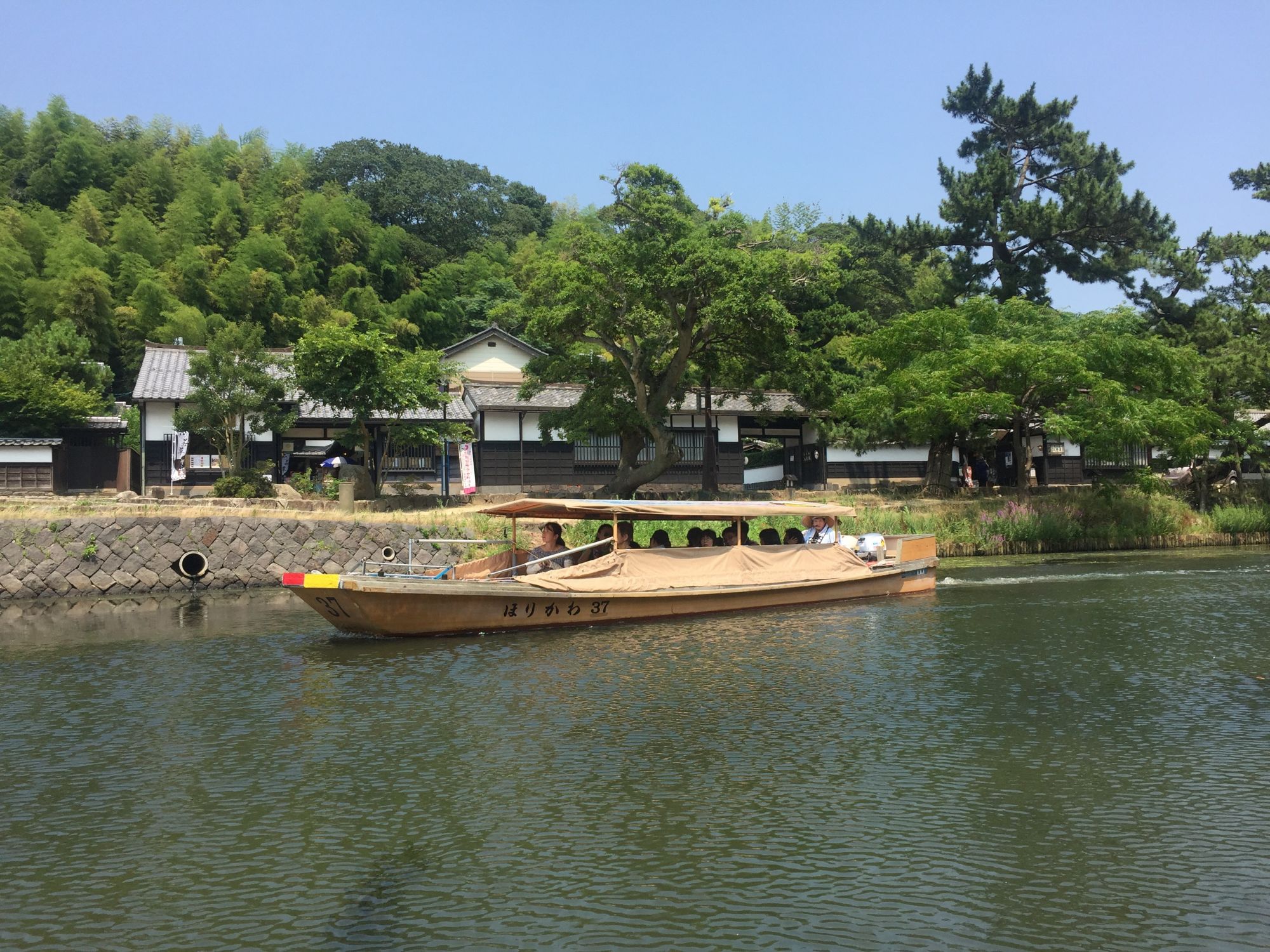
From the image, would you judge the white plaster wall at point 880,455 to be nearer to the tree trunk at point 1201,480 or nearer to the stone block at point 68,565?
the tree trunk at point 1201,480

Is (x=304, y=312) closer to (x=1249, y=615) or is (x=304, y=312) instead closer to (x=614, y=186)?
(x=614, y=186)

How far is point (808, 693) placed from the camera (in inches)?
471

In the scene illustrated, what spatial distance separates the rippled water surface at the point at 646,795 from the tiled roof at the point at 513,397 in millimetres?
19923

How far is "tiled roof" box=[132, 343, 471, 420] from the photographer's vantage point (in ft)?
111

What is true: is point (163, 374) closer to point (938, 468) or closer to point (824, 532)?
point (824, 532)

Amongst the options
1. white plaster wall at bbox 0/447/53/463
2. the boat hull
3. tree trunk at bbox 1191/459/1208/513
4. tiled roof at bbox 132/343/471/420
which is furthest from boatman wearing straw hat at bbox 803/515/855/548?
white plaster wall at bbox 0/447/53/463

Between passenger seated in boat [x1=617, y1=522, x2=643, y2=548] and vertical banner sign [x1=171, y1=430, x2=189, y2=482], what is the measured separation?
1997 cm

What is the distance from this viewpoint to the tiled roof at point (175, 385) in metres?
33.8

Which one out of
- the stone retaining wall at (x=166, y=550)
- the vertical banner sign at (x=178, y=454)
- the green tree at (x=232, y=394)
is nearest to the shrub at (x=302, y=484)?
the green tree at (x=232, y=394)

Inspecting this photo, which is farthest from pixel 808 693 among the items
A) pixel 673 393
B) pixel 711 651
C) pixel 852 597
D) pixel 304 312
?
pixel 304 312

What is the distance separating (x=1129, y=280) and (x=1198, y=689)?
107 feet

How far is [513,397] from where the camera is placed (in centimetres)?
3550

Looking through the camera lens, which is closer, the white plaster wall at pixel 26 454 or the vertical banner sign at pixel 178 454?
the vertical banner sign at pixel 178 454

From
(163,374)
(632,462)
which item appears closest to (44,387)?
(163,374)
